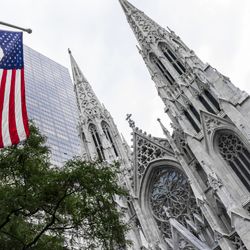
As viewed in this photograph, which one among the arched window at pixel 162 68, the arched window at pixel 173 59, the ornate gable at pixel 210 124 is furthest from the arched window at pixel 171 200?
the arched window at pixel 173 59

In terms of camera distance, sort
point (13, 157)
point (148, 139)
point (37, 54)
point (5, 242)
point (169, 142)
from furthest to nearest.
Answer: point (37, 54), point (148, 139), point (169, 142), point (13, 157), point (5, 242)

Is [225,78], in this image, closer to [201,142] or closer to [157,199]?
[201,142]

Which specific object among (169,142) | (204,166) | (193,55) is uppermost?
(193,55)

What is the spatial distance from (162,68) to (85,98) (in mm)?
12713

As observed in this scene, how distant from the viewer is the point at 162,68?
31.1m

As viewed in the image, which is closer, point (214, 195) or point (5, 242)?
point (5, 242)

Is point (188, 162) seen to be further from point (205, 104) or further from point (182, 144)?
point (205, 104)

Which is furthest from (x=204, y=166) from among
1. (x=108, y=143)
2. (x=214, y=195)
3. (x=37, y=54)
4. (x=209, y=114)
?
(x=37, y=54)

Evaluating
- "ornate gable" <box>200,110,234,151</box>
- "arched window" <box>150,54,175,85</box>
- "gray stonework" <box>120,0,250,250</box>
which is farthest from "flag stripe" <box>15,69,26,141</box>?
"arched window" <box>150,54,175,85</box>

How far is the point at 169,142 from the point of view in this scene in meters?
26.6

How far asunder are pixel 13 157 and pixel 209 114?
15.2 metres

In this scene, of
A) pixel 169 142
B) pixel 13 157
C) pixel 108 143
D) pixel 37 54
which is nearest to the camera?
pixel 13 157

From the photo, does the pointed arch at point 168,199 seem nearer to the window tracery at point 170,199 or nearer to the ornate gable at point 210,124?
the window tracery at point 170,199

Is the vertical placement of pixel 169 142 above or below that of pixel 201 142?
above
